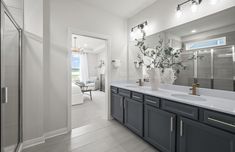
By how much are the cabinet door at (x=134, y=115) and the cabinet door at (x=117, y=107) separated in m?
0.19

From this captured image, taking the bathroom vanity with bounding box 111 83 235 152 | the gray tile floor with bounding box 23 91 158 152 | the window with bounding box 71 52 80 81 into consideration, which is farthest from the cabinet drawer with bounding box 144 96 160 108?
the window with bounding box 71 52 80 81

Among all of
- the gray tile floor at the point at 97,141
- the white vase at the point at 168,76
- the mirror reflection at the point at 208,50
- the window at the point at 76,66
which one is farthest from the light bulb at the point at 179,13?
the window at the point at 76,66

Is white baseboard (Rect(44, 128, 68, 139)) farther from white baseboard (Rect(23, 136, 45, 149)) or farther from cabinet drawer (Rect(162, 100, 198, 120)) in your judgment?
cabinet drawer (Rect(162, 100, 198, 120))

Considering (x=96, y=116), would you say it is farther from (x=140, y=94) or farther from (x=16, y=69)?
(x=16, y=69)

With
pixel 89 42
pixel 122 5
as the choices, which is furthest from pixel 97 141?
pixel 89 42

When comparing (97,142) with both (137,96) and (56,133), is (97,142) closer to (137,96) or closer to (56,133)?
(56,133)

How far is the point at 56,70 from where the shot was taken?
94.6 inches

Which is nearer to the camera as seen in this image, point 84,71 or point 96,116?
point 96,116

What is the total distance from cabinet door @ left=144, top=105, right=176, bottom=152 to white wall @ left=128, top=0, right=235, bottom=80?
1422 millimetres

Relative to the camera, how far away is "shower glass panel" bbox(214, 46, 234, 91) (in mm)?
1615

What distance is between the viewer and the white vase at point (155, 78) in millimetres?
2330

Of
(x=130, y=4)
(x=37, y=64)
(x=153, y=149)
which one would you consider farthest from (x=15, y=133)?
(x=130, y=4)

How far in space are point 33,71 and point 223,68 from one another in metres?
2.99

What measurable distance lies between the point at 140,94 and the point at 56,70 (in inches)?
68.6
